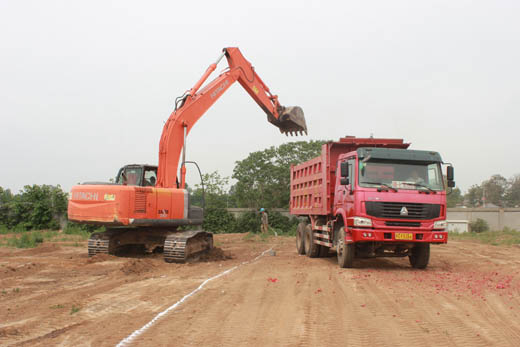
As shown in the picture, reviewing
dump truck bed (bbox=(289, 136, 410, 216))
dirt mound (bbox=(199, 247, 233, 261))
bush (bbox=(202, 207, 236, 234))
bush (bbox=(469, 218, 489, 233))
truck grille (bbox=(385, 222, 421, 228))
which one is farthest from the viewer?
bush (bbox=(202, 207, 236, 234))

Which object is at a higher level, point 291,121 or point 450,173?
point 291,121

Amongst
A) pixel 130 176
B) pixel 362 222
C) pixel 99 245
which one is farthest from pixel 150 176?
pixel 362 222

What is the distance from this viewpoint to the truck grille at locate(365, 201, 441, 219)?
32.7ft

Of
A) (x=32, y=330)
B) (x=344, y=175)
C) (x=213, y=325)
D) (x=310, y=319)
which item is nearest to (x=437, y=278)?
(x=344, y=175)

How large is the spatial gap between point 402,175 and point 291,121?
6.54 meters

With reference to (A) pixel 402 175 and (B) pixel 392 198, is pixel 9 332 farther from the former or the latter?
(A) pixel 402 175

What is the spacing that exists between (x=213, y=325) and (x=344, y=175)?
5922 mm

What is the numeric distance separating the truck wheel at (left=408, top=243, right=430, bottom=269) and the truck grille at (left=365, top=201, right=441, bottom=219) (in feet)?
3.29

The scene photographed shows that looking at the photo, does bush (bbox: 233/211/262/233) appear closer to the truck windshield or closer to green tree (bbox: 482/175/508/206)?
the truck windshield

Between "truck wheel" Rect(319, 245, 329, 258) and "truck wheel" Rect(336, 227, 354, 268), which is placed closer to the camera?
"truck wheel" Rect(336, 227, 354, 268)

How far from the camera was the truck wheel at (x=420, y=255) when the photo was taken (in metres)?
10.7

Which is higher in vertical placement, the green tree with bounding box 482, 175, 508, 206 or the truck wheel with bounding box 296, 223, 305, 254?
the green tree with bounding box 482, 175, 508, 206

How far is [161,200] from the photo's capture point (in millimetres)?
11703

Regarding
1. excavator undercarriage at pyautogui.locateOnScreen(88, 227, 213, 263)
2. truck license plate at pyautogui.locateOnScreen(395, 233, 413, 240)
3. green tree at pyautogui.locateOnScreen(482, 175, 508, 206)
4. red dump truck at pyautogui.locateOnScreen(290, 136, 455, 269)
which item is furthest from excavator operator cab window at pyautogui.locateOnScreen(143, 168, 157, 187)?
green tree at pyautogui.locateOnScreen(482, 175, 508, 206)
